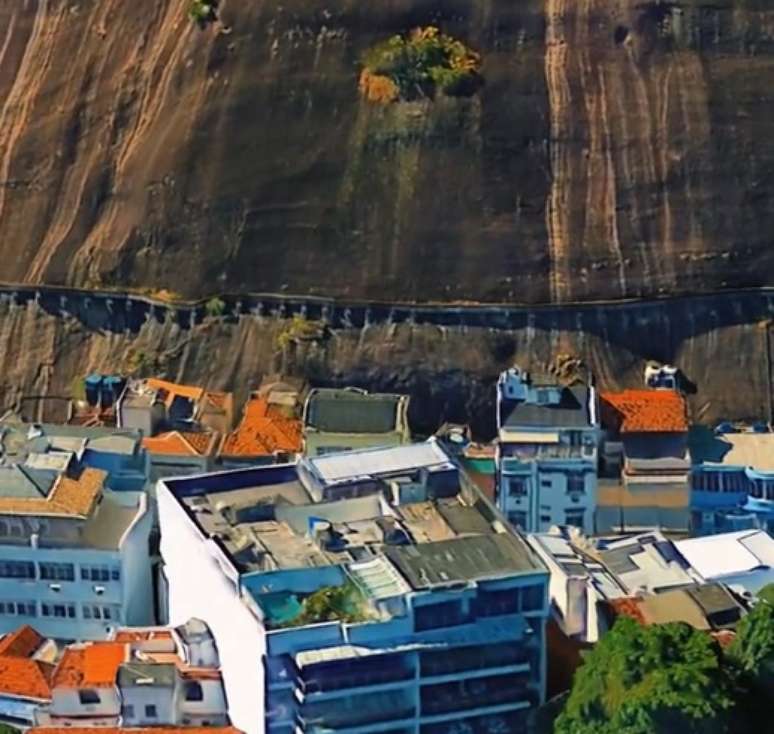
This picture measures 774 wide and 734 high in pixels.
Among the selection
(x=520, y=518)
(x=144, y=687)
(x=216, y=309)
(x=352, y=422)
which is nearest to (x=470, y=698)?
(x=144, y=687)

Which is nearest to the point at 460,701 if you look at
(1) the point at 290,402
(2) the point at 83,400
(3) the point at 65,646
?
(3) the point at 65,646

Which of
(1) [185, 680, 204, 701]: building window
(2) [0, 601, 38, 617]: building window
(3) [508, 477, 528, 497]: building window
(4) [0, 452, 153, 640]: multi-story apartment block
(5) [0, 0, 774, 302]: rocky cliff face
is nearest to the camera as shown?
(1) [185, 680, 204, 701]: building window

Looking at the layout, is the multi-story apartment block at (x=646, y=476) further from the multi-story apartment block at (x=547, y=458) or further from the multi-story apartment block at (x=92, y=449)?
the multi-story apartment block at (x=92, y=449)

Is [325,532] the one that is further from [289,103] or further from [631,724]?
[289,103]

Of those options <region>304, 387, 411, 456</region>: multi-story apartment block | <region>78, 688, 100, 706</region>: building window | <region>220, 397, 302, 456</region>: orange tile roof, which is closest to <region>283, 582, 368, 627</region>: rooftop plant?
<region>78, 688, 100, 706</region>: building window

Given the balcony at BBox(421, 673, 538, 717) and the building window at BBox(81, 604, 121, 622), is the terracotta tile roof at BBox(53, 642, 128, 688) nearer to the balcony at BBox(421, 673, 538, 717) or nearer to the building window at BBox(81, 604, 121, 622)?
the building window at BBox(81, 604, 121, 622)

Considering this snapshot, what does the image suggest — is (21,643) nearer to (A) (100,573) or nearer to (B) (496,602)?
(A) (100,573)

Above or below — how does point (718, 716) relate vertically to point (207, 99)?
below
